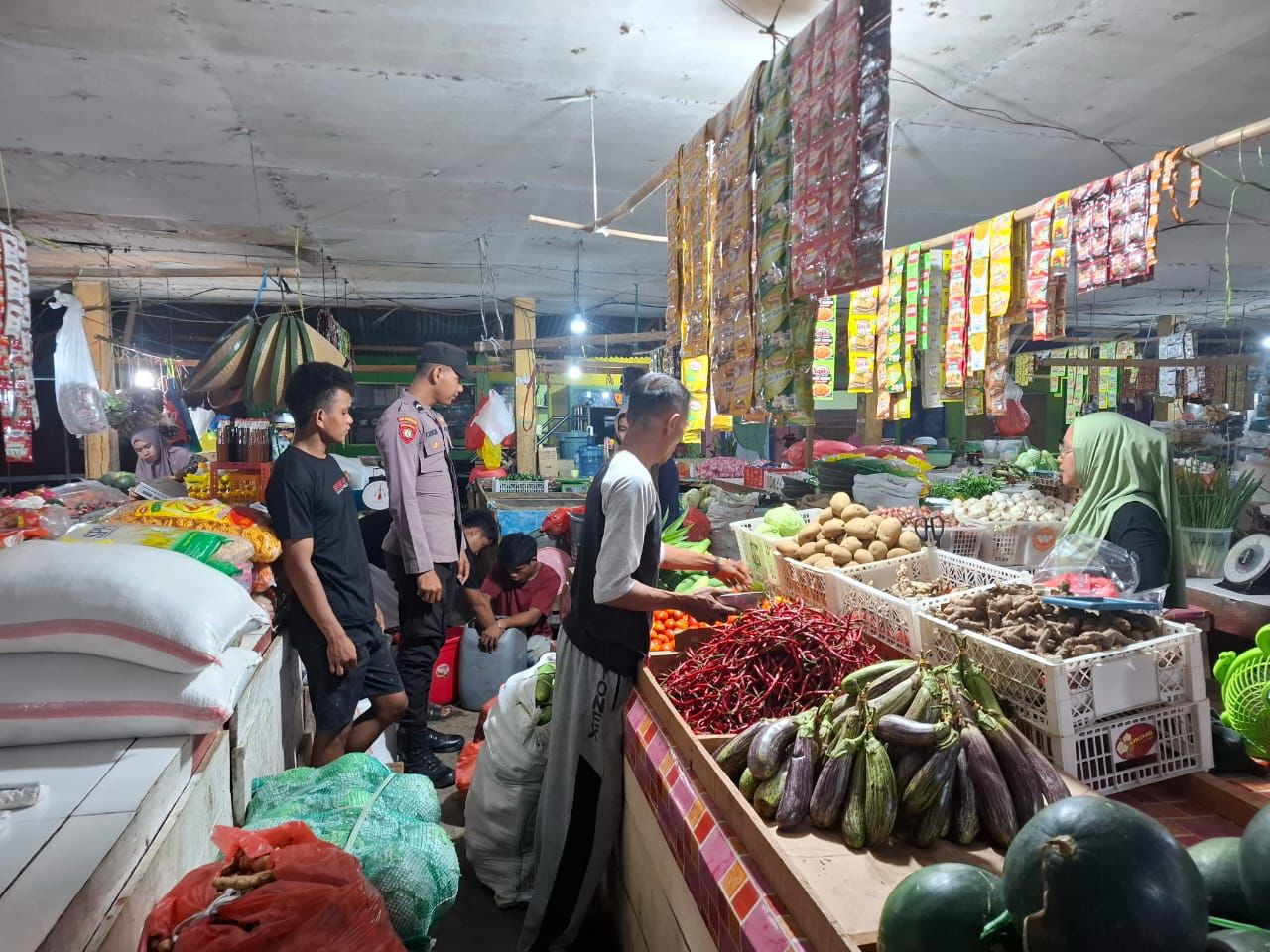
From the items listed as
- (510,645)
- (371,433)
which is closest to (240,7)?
(510,645)

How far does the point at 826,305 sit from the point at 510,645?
3.10m

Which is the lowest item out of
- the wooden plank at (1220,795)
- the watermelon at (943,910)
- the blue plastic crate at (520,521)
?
the blue plastic crate at (520,521)

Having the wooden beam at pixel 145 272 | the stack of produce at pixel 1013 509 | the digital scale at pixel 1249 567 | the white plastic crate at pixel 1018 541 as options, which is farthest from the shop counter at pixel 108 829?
the digital scale at pixel 1249 567

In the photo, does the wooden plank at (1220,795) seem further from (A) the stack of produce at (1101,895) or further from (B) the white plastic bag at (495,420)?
(B) the white plastic bag at (495,420)

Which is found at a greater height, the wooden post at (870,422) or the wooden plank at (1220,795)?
the wooden post at (870,422)

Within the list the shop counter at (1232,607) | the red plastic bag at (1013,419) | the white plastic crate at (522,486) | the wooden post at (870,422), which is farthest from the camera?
the wooden post at (870,422)

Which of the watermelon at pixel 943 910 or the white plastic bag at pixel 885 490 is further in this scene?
the white plastic bag at pixel 885 490

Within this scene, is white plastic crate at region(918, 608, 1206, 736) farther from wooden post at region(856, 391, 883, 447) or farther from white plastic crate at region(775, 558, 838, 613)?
wooden post at region(856, 391, 883, 447)

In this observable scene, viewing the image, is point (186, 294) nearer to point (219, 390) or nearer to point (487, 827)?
point (219, 390)

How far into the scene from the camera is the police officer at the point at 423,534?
4.18 meters

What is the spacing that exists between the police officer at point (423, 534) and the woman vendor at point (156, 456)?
5.83 meters

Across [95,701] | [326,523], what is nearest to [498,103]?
[326,523]

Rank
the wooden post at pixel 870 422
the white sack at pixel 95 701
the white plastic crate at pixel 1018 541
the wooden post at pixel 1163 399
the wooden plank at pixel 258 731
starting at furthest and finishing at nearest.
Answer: the wooden post at pixel 1163 399, the wooden post at pixel 870 422, the white plastic crate at pixel 1018 541, the wooden plank at pixel 258 731, the white sack at pixel 95 701

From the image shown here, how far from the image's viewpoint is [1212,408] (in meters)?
10.9
